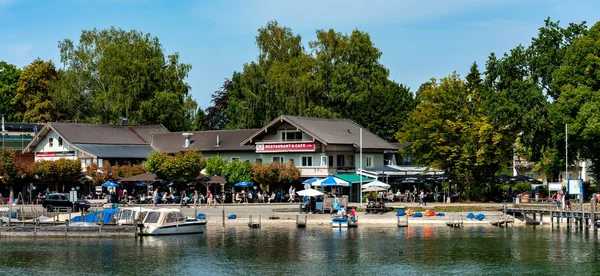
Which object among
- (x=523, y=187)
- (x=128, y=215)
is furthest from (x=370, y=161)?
(x=128, y=215)

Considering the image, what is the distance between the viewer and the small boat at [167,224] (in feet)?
212

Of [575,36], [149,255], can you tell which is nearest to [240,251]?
[149,255]

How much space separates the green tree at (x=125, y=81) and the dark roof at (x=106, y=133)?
19.4ft

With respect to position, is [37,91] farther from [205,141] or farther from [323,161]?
[323,161]

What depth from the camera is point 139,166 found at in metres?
94.9

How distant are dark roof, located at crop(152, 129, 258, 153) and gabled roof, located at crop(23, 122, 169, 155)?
1878 mm

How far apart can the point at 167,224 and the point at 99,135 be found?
139 feet

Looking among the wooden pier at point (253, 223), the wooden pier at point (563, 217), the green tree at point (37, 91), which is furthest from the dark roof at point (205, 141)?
the wooden pier at point (563, 217)

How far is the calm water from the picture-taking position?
49750 millimetres

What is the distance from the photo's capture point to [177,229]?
214 feet

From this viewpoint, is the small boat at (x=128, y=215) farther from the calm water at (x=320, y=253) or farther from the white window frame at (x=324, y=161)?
the white window frame at (x=324, y=161)

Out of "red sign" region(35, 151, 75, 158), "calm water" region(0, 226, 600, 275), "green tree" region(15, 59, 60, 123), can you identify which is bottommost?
"calm water" region(0, 226, 600, 275)

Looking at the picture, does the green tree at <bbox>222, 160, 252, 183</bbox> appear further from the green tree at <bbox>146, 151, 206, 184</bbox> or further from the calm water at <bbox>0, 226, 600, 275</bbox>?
the calm water at <bbox>0, 226, 600, 275</bbox>

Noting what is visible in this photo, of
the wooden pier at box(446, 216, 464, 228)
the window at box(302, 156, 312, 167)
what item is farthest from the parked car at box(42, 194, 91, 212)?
the wooden pier at box(446, 216, 464, 228)
